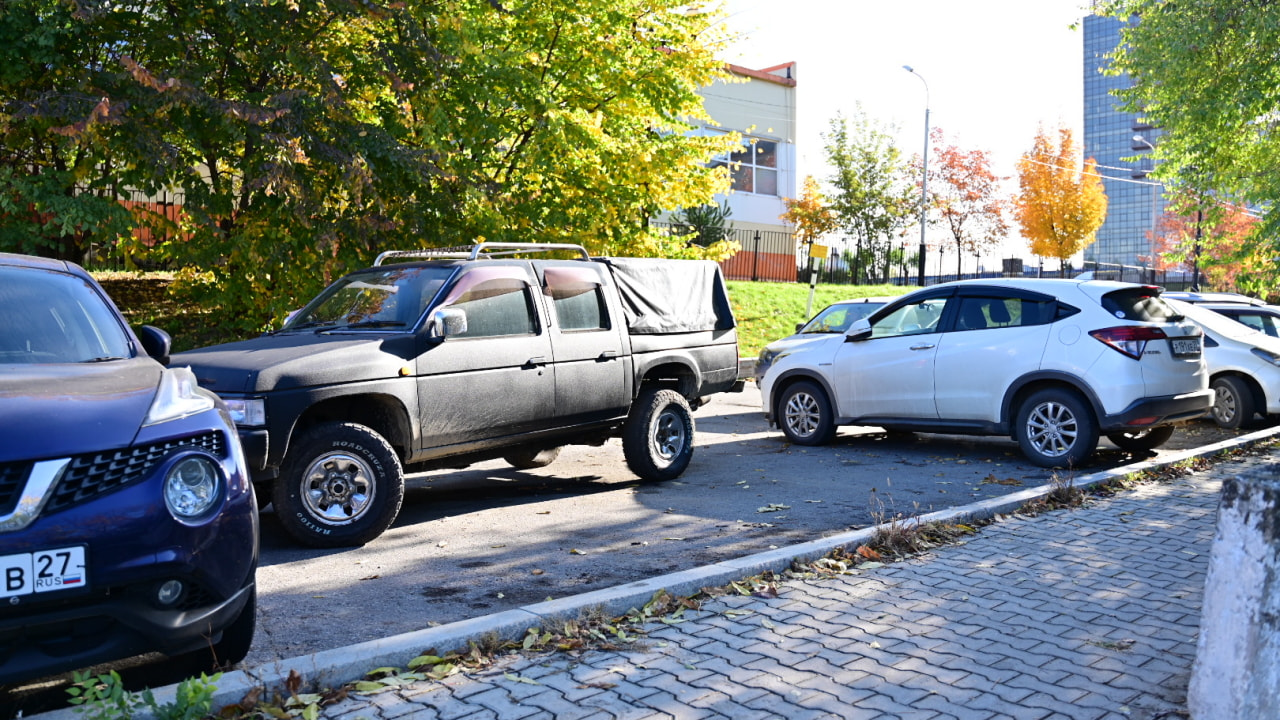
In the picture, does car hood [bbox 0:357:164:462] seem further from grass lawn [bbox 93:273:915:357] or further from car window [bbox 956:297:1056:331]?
grass lawn [bbox 93:273:915:357]

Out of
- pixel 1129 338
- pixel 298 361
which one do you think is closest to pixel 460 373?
pixel 298 361

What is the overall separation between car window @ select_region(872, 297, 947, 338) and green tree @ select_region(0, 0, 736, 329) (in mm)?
4236

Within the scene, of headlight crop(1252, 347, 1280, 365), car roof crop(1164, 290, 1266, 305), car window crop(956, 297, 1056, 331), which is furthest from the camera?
car roof crop(1164, 290, 1266, 305)

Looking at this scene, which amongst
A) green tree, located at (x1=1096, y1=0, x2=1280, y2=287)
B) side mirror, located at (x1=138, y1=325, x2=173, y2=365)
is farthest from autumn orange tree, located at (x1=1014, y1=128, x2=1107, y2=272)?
side mirror, located at (x1=138, y1=325, x2=173, y2=365)

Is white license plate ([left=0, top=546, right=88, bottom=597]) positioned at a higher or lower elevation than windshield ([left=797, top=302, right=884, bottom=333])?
lower

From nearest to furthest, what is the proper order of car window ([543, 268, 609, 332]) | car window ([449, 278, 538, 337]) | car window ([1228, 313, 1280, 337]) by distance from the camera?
1. car window ([449, 278, 538, 337])
2. car window ([543, 268, 609, 332])
3. car window ([1228, 313, 1280, 337])

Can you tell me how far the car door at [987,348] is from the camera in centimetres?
952

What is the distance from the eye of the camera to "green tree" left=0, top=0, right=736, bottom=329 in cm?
1030

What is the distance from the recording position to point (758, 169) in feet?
124

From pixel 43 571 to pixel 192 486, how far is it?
0.56 metres

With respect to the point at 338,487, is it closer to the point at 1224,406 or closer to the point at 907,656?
the point at 907,656

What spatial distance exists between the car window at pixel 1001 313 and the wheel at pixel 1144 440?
1.59m

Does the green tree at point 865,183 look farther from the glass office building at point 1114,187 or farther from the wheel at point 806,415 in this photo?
the glass office building at point 1114,187

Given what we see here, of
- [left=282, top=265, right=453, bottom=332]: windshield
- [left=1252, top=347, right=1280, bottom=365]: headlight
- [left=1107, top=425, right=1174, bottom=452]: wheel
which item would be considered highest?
[left=282, top=265, right=453, bottom=332]: windshield
